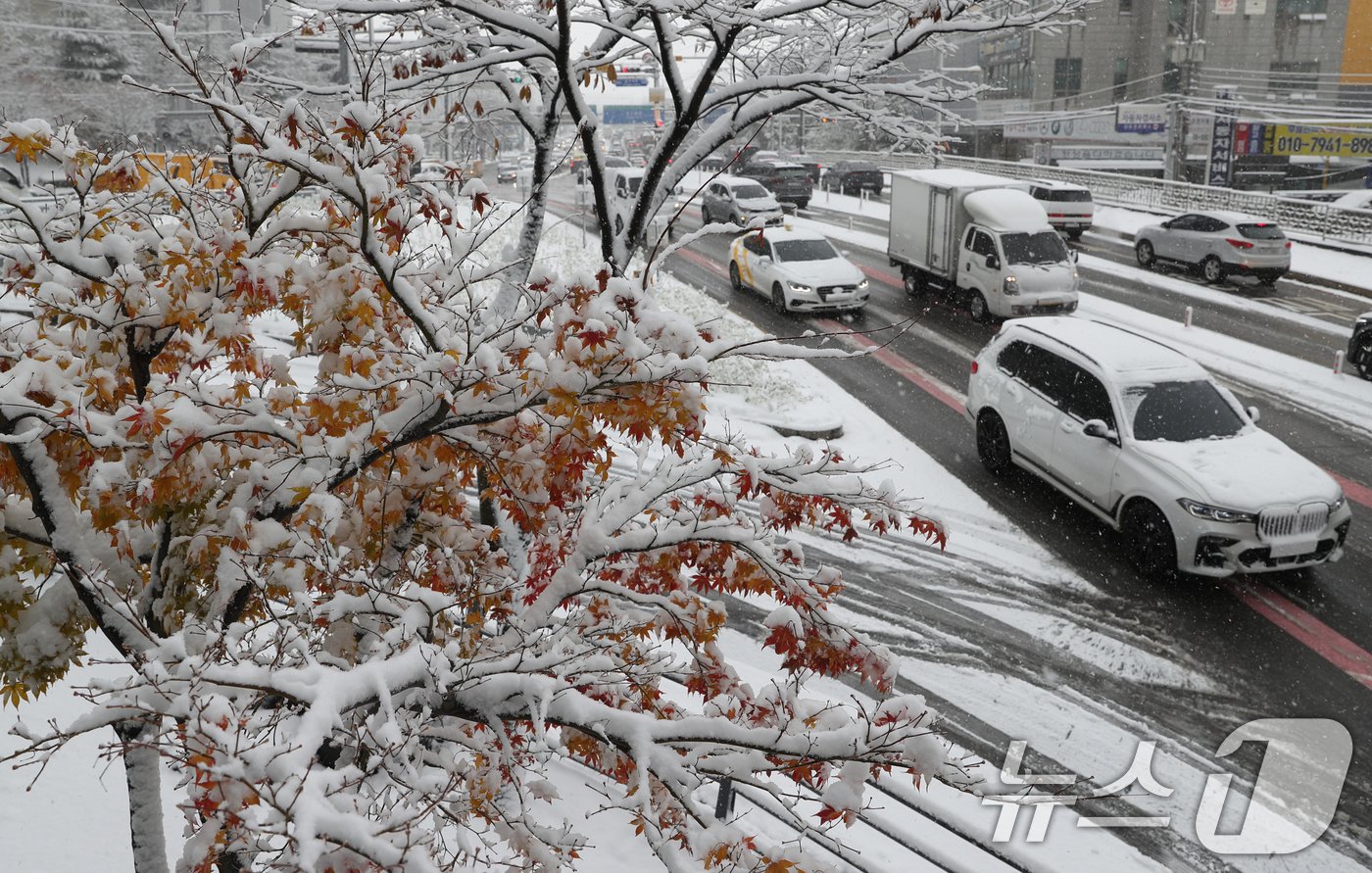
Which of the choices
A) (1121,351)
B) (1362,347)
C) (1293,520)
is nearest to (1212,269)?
(1362,347)

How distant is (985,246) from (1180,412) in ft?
32.8

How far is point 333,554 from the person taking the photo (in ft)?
12.7

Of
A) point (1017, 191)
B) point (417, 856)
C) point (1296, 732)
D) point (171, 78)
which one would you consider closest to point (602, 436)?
point (417, 856)

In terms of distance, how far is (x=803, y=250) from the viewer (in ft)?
73.1

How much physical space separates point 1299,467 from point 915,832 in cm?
621

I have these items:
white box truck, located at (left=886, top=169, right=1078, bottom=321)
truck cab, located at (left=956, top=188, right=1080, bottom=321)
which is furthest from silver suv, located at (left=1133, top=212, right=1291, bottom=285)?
truck cab, located at (left=956, top=188, right=1080, bottom=321)

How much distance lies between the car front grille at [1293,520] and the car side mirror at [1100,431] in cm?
160

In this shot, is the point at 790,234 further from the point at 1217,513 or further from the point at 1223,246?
the point at 1217,513

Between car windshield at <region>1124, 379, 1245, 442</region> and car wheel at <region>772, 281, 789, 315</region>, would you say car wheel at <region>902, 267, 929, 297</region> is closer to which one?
car wheel at <region>772, 281, 789, 315</region>

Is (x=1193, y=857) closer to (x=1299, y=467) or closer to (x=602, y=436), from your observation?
(x=1299, y=467)

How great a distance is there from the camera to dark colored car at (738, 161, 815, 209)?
37.2 m

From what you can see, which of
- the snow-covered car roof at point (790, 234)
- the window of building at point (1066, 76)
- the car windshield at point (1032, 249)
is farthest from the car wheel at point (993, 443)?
the window of building at point (1066, 76)

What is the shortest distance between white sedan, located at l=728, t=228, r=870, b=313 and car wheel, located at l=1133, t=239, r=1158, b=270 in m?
9.39

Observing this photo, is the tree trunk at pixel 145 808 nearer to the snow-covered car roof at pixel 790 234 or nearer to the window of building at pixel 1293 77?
the snow-covered car roof at pixel 790 234
